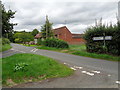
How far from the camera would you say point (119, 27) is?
953 centimetres

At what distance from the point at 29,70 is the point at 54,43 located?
15183 millimetres

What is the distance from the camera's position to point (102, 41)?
11.0 meters

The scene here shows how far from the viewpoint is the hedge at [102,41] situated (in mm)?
9859

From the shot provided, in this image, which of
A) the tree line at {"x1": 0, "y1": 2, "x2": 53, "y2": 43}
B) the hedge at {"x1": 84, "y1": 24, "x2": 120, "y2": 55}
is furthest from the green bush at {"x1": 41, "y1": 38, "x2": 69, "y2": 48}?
the hedge at {"x1": 84, "y1": 24, "x2": 120, "y2": 55}

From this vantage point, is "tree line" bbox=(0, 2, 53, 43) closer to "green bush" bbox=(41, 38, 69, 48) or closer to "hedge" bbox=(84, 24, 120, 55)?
"green bush" bbox=(41, 38, 69, 48)

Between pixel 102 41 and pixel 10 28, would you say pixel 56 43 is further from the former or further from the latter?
pixel 102 41

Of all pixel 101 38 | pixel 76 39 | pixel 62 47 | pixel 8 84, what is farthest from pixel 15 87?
pixel 76 39

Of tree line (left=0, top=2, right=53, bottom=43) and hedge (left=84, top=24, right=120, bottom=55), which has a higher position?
tree line (left=0, top=2, right=53, bottom=43)

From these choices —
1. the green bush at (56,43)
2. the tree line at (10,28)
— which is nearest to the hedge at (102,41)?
the green bush at (56,43)

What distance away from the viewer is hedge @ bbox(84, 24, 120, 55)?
9.86 meters

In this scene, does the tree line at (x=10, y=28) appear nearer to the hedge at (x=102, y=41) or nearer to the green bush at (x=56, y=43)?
the green bush at (x=56, y=43)

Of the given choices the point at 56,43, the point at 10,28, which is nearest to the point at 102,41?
the point at 56,43

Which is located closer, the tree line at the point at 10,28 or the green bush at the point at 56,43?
the tree line at the point at 10,28

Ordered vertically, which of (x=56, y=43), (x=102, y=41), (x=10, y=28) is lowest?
(x=56, y=43)
